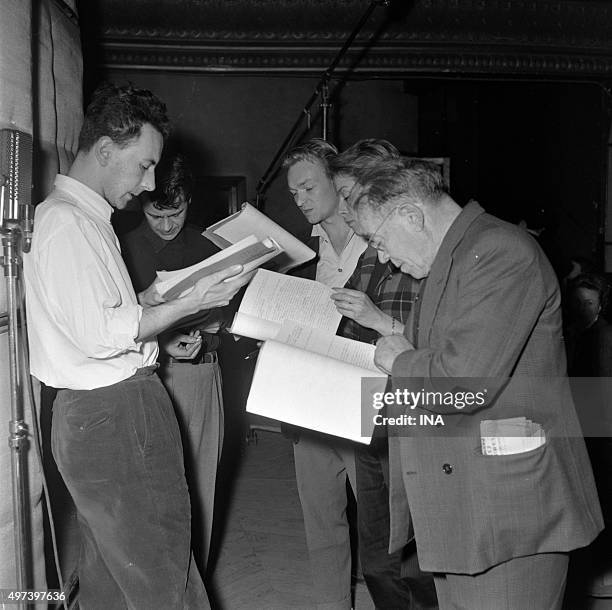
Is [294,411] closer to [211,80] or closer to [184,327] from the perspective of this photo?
[184,327]

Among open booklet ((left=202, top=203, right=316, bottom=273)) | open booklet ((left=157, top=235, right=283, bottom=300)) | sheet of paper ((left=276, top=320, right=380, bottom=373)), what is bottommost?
sheet of paper ((left=276, top=320, right=380, bottom=373))

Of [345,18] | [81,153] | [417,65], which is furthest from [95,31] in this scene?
[81,153]

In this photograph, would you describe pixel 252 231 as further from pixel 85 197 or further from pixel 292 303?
pixel 85 197

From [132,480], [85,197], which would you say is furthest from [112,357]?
[85,197]

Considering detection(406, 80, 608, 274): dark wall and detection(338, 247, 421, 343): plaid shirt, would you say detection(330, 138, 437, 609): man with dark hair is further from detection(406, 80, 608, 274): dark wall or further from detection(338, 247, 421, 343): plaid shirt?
detection(406, 80, 608, 274): dark wall

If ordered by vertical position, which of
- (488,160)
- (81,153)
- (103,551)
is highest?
(488,160)

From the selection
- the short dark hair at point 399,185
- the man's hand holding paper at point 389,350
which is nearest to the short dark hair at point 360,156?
the short dark hair at point 399,185

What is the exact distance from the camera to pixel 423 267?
1697 millimetres

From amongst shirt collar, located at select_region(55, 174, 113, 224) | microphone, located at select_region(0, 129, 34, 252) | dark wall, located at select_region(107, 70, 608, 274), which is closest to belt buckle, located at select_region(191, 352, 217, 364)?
shirt collar, located at select_region(55, 174, 113, 224)

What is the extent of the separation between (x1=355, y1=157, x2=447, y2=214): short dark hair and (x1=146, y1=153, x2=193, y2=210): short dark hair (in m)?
1.21

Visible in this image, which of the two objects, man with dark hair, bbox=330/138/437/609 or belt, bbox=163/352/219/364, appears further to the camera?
belt, bbox=163/352/219/364

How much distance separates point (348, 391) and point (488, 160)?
5.55 m

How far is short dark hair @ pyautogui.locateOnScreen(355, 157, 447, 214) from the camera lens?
165 centimetres

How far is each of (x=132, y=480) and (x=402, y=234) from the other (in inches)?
34.0
